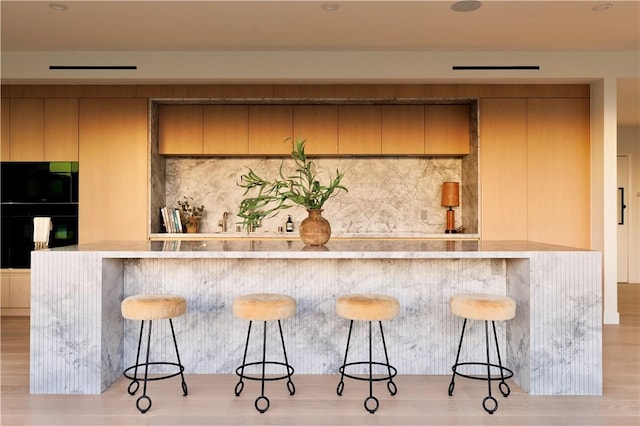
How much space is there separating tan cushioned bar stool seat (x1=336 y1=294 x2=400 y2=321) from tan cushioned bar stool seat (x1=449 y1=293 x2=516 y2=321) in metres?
0.39

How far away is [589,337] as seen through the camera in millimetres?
2920

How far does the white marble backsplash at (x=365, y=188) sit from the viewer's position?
19.2 feet

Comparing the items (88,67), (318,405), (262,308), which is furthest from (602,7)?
(88,67)

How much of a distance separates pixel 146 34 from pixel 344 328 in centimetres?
326

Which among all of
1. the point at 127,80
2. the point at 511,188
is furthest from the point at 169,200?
the point at 511,188

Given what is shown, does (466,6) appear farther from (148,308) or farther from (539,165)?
(148,308)

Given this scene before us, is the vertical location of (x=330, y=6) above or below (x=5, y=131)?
above

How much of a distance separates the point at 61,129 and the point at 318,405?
169 inches

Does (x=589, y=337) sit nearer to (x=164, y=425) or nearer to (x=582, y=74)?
(x=164, y=425)

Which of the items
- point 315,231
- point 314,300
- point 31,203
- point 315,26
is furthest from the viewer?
point 31,203

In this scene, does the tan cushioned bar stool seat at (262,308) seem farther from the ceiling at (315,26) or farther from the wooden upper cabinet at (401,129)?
the wooden upper cabinet at (401,129)

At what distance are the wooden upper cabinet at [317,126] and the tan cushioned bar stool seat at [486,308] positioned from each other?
9.90 feet

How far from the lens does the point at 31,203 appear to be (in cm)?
532

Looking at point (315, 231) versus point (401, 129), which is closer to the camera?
point (315, 231)
